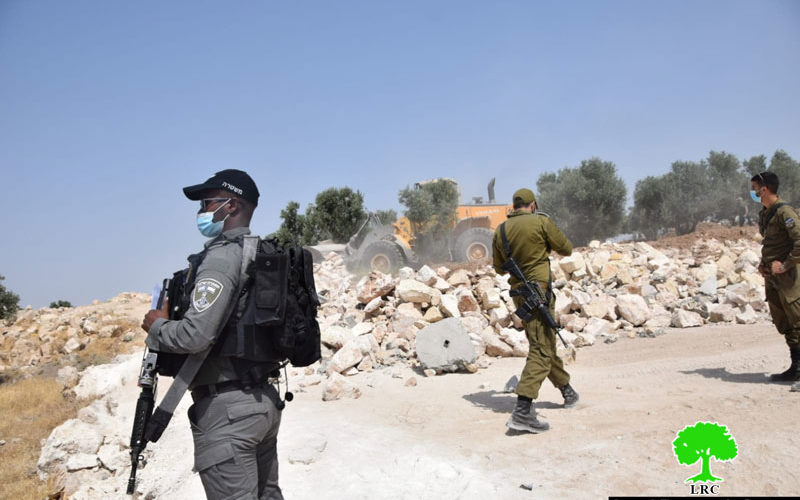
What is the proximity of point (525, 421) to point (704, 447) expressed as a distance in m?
1.29

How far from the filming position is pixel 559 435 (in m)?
3.81

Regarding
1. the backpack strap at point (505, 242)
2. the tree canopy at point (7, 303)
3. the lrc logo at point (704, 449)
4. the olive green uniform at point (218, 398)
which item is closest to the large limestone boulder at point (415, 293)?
the backpack strap at point (505, 242)

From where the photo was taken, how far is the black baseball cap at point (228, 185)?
223cm

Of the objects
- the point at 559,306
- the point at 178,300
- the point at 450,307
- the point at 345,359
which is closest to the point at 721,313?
the point at 559,306

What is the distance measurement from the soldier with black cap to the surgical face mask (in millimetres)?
92

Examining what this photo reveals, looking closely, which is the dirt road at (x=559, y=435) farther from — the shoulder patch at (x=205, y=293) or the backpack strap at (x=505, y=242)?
the shoulder patch at (x=205, y=293)

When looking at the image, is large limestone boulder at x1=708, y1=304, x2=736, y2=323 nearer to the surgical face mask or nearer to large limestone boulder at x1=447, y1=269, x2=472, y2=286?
large limestone boulder at x1=447, y1=269, x2=472, y2=286

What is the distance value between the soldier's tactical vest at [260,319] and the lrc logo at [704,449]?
2323 millimetres

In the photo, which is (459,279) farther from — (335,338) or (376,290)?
(335,338)

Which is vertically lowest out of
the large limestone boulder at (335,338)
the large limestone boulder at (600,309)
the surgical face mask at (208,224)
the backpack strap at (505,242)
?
the large limestone boulder at (335,338)

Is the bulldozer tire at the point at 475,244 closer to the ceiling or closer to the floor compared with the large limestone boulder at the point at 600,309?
closer to the ceiling

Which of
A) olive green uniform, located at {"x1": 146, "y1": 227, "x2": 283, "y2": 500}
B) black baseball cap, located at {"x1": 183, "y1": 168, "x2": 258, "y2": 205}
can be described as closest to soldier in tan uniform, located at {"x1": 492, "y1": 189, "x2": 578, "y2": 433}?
olive green uniform, located at {"x1": 146, "y1": 227, "x2": 283, "y2": 500}

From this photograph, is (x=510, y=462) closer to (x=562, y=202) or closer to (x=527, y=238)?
(x=527, y=238)

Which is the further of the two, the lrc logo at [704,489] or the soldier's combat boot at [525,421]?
the soldier's combat boot at [525,421]
